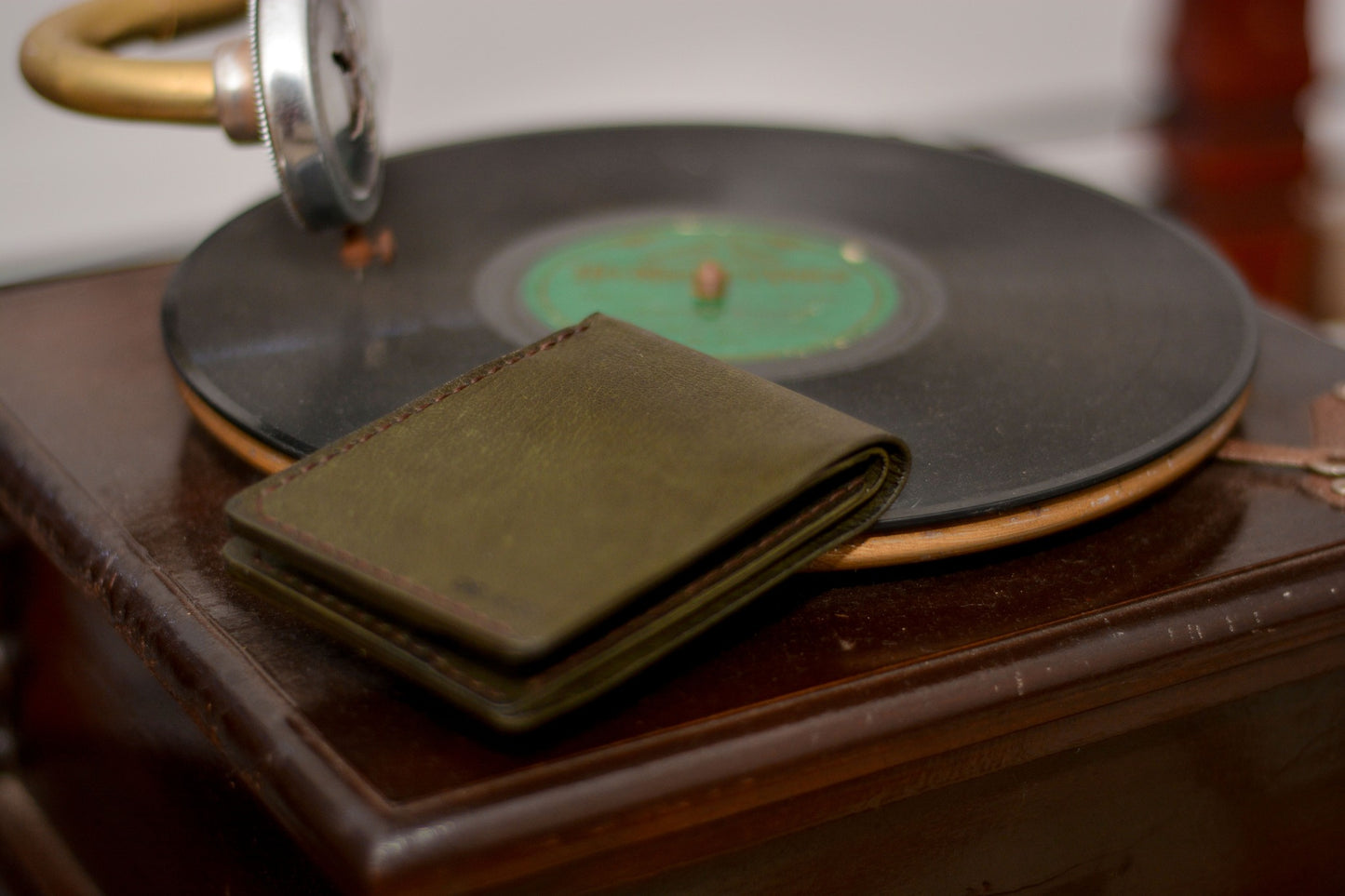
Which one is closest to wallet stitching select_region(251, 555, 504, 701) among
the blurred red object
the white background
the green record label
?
the green record label

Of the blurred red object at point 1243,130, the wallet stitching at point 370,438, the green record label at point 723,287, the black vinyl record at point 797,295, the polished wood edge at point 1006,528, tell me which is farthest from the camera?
the blurred red object at point 1243,130

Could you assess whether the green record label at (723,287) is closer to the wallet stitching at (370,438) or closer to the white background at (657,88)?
the wallet stitching at (370,438)

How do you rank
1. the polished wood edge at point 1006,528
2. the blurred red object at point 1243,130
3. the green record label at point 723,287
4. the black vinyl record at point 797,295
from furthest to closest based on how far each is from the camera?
the blurred red object at point 1243,130 < the green record label at point 723,287 < the black vinyl record at point 797,295 < the polished wood edge at point 1006,528

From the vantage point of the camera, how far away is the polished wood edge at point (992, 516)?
688 mm

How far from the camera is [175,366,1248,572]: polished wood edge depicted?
2.26 ft

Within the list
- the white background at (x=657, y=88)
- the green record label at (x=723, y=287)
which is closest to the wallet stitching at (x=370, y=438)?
the green record label at (x=723, y=287)

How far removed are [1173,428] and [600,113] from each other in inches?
62.6

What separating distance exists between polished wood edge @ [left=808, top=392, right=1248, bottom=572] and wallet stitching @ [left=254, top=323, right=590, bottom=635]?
190mm

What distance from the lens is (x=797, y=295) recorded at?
40.1 inches

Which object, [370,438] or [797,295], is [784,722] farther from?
[797,295]

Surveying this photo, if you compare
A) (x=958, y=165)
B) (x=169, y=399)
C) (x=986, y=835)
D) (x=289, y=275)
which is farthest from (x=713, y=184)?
(x=986, y=835)

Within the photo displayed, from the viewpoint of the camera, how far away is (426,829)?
1.77 ft

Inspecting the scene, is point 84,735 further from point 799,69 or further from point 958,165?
point 799,69

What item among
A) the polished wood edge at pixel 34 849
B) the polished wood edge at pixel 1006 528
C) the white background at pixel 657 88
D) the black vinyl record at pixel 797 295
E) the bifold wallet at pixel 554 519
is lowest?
the polished wood edge at pixel 34 849
